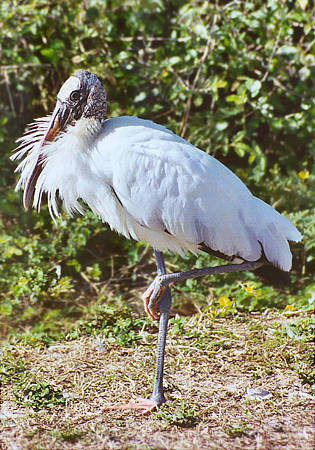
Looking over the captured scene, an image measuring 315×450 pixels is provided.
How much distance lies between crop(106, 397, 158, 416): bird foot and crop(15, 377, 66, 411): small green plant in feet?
1.02

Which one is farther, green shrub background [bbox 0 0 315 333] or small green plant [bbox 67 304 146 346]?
green shrub background [bbox 0 0 315 333]

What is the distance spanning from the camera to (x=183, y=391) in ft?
12.2

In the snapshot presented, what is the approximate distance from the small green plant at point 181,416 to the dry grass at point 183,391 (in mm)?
12

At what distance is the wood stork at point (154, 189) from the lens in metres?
3.44

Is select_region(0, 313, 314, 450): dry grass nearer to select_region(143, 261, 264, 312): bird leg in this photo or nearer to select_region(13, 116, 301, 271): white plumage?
select_region(143, 261, 264, 312): bird leg

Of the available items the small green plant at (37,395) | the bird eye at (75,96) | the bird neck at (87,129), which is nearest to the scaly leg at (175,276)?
the small green plant at (37,395)

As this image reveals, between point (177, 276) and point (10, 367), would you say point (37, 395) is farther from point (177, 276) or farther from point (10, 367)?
point (177, 276)

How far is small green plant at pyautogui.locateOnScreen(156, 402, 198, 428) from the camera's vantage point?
3314 millimetres

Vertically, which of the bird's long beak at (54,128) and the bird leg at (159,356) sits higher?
the bird's long beak at (54,128)

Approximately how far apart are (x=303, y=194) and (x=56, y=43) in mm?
2489

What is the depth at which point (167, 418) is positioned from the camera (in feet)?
10.9

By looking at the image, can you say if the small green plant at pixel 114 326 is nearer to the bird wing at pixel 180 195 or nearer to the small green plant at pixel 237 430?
the bird wing at pixel 180 195

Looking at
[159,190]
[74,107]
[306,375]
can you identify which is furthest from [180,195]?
[306,375]

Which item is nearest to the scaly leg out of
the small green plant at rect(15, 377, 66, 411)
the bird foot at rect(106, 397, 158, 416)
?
the bird foot at rect(106, 397, 158, 416)
